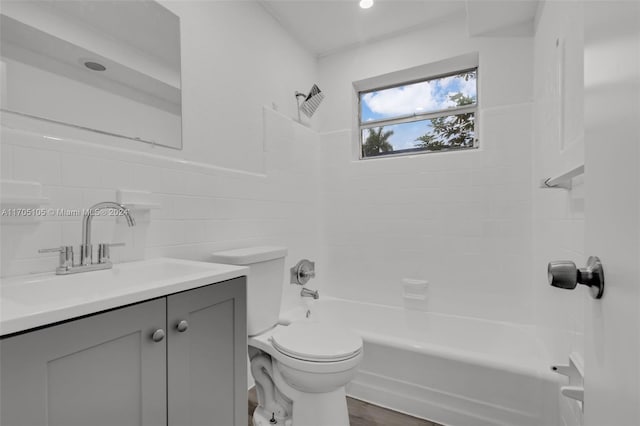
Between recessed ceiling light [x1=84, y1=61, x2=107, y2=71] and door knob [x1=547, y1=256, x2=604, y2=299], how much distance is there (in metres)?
1.69

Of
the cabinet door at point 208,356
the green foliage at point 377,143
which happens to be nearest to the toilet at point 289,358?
the cabinet door at point 208,356

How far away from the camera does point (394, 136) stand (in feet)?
8.96

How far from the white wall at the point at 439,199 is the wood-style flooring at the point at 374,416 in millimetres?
854

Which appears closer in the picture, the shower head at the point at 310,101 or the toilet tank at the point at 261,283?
the toilet tank at the point at 261,283

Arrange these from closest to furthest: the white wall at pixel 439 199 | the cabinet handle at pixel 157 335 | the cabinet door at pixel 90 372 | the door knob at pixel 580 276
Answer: the door knob at pixel 580 276 → the cabinet door at pixel 90 372 → the cabinet handle at pixel 157 335 → the white wall at pixel 439 199

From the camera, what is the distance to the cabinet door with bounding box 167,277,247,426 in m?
0.94

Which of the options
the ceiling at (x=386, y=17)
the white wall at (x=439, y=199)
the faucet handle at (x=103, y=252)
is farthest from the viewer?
the white wall at (x=439, y=199)

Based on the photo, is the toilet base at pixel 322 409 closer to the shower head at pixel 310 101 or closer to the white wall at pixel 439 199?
the white wall at pixel 439 199

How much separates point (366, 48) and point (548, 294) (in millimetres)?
2256

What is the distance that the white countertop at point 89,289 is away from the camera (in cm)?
67

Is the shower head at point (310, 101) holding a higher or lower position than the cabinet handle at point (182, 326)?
higher

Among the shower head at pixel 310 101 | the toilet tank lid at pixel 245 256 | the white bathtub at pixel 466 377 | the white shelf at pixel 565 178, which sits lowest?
the white bathtub at pixel 466 377

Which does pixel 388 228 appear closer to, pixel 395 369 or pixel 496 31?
pixel 395 369

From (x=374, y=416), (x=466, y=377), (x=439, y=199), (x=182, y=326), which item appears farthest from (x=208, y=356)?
(x=439, y=199)
